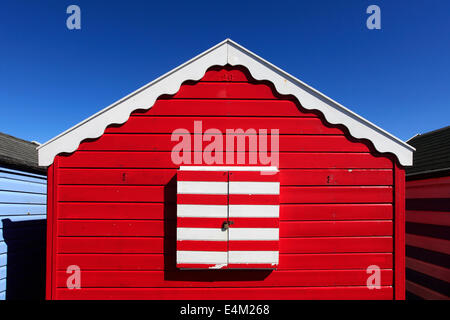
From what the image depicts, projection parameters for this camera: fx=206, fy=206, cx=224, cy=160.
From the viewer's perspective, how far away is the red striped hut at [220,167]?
2.59 m

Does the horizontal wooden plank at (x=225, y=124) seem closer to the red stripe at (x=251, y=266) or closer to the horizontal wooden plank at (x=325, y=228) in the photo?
the horizontal wooden plank at (x=325, y=228)

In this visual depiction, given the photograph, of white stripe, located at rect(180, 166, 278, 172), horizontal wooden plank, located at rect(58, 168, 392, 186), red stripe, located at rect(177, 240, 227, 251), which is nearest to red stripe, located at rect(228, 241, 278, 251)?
red stripe, located at rect(177, 240, 227, 251)

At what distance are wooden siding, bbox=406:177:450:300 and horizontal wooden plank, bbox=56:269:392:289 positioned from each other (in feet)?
6.09

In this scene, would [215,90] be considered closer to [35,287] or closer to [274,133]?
[274,133]

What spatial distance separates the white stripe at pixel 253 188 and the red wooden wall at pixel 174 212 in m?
0.24

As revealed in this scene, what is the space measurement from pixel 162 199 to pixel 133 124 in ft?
3.37

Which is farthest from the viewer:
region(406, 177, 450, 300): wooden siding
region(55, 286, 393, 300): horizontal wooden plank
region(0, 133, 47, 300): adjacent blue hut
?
region(0, 133, 47, 300): adjacent blue hut

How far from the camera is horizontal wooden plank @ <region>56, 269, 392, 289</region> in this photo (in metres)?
2.59

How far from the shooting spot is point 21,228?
405cm

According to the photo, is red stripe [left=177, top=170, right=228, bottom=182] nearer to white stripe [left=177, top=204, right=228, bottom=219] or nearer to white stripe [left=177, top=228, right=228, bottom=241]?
white stripe [left=177, top=204, right=228, bottom=219]

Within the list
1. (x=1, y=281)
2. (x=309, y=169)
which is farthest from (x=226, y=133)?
(x=1, y=281)

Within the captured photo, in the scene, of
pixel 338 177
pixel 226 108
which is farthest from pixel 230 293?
pixel 226 108

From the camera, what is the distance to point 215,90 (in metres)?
2.69

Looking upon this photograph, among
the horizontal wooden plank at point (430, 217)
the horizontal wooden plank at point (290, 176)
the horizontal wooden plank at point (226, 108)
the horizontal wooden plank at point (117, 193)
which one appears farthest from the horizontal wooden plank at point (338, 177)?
the horizontal wooden plank at point (430, 217)
